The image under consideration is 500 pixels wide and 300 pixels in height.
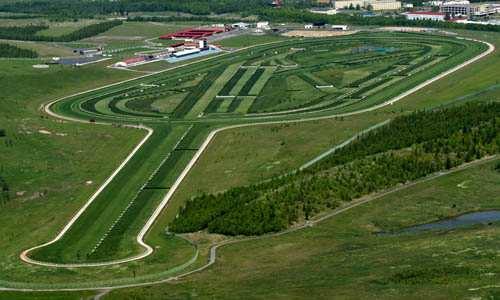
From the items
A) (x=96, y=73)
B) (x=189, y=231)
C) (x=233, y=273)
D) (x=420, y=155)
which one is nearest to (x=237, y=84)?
(x=96, y=73)

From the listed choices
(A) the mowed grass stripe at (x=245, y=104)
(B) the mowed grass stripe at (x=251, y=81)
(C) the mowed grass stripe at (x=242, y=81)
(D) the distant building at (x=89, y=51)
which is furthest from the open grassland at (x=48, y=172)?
(D) the distant building at (x=89, y=51)

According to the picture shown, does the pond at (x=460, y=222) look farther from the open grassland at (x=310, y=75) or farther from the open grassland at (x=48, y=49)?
the open grassland at (x=48, y=49)

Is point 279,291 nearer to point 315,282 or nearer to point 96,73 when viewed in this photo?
point 315,282

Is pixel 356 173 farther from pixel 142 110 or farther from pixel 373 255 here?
pixel 142 110

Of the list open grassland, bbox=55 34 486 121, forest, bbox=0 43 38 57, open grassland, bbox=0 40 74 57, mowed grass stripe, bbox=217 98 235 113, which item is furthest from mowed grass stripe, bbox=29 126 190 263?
open grassland, bbox=0 40 74 57

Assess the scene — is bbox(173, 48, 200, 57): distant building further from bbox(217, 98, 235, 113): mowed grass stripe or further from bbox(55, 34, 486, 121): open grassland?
bbox(217, 98, 235, 113): mowed grass stripe

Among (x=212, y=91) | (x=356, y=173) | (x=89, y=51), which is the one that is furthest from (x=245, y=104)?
(x=89, y=51)
